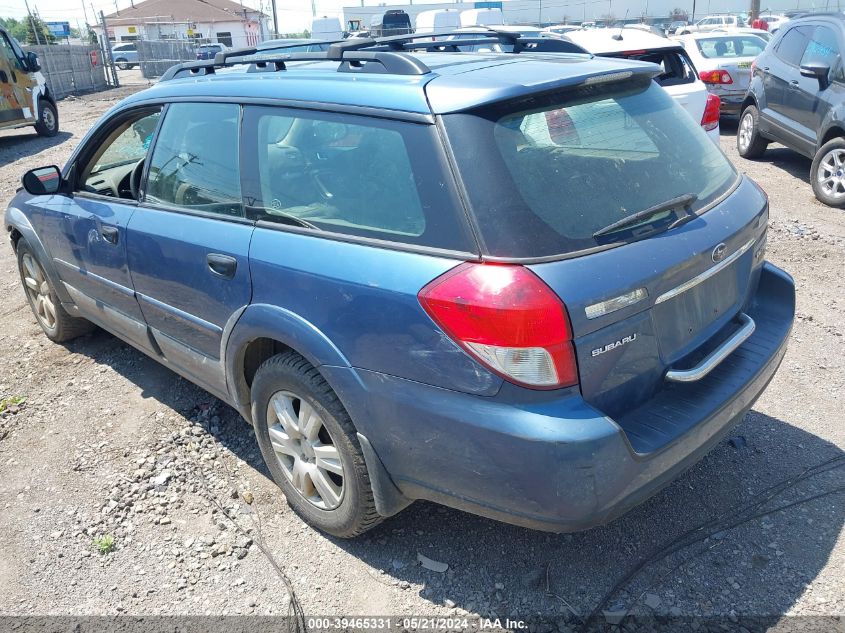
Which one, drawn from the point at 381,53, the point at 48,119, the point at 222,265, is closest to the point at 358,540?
the point at 222,265

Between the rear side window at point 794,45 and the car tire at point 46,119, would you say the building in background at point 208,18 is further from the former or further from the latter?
the rear side window at point 794,45

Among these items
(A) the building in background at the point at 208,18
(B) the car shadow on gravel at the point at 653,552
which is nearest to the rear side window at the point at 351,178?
(B) the car shadow on gravel at the point at 653,552

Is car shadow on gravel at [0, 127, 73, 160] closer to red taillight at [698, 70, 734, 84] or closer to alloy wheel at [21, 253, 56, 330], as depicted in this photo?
alloy wheel at [21, 253, 56, 330]

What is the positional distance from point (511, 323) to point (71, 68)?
2923 cm

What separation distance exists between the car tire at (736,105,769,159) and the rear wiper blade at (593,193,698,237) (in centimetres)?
772

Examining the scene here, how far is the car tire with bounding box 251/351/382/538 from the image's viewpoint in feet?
9.07

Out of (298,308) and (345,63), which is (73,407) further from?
(345,63)

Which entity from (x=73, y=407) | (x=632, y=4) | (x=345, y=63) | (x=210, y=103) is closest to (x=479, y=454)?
(x=345, y=63)

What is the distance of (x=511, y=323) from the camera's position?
2219 mm

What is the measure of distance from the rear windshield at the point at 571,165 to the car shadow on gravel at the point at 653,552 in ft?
4.36

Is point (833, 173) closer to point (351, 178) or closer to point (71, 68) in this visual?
point (351, 178)

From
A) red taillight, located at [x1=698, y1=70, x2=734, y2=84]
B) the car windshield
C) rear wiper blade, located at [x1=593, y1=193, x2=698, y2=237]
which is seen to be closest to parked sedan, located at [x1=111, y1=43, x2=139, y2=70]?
the car windshield

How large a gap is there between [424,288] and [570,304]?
1.57 feet

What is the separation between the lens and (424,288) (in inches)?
92.7
